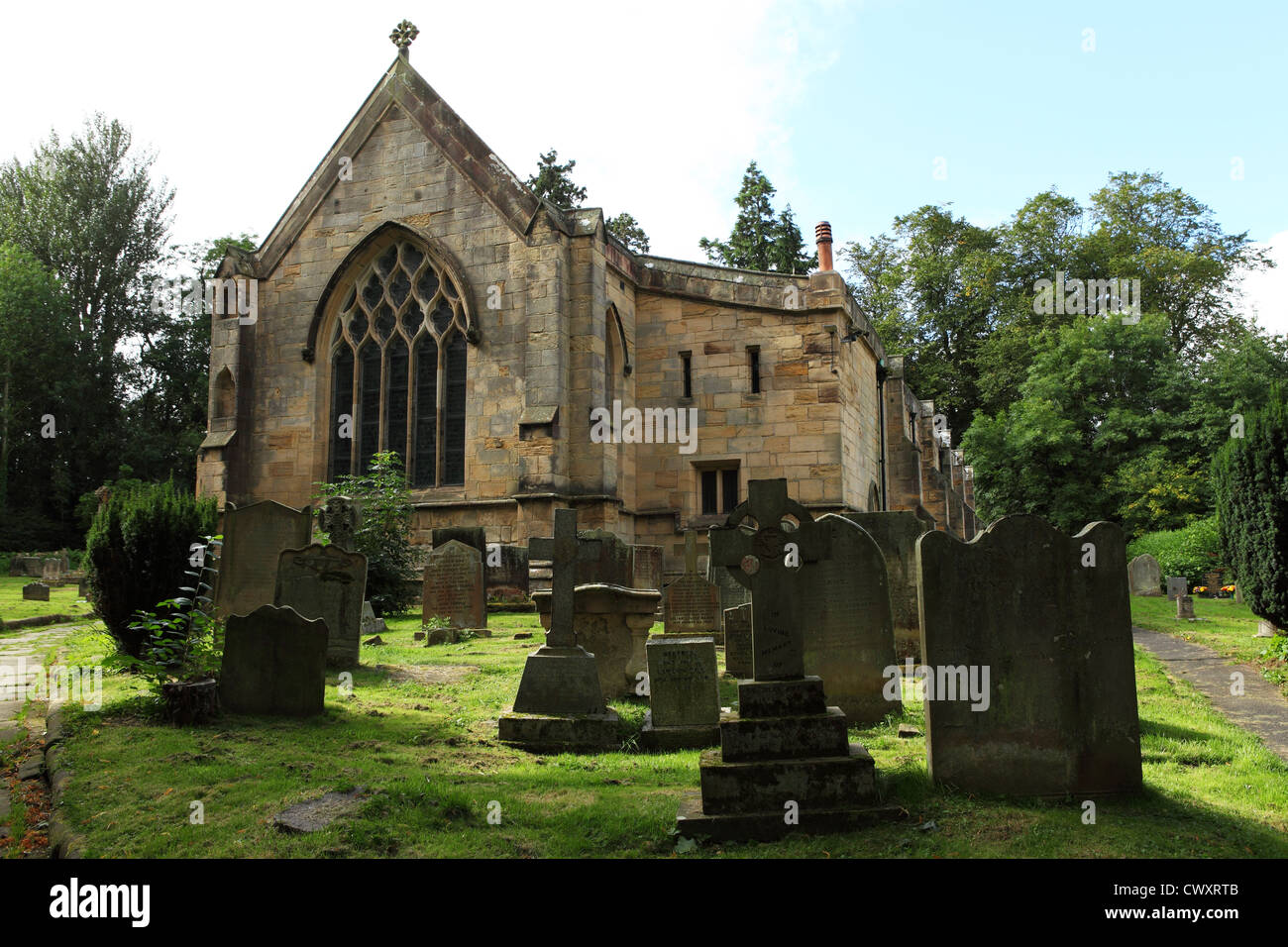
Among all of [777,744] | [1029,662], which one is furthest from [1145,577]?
[777,744]

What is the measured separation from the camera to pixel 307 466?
20469mm

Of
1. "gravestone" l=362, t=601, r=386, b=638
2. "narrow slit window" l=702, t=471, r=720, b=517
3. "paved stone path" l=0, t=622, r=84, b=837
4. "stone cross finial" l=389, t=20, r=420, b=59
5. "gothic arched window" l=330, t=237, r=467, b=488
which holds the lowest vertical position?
Answer: "paved stone path" l=0, t=622, r=84, b=837

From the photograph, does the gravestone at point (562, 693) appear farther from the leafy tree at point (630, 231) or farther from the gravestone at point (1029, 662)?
the leafy tree at point (630, 231)

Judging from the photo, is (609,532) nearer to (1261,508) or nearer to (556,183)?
(1261,508)

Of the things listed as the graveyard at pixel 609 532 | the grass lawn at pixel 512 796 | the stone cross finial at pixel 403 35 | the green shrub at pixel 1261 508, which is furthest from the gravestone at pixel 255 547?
the stone cross finial at pixel 403 35

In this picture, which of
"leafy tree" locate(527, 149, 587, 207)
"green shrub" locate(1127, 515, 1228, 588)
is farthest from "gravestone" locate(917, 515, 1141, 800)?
"leafy tree" locate(527, 149, 587, 207)

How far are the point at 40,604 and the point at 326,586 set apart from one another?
12.7 metres

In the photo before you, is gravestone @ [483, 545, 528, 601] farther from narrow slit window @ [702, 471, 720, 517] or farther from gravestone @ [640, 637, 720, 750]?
gravestone @ [640, 637, 720, 750]

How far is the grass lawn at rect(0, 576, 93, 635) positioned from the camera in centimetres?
1628

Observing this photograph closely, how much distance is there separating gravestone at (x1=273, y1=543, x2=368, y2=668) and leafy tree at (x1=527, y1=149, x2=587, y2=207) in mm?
30381

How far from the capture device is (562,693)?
718 centimetres

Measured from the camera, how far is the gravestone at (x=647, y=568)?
1516 cm
